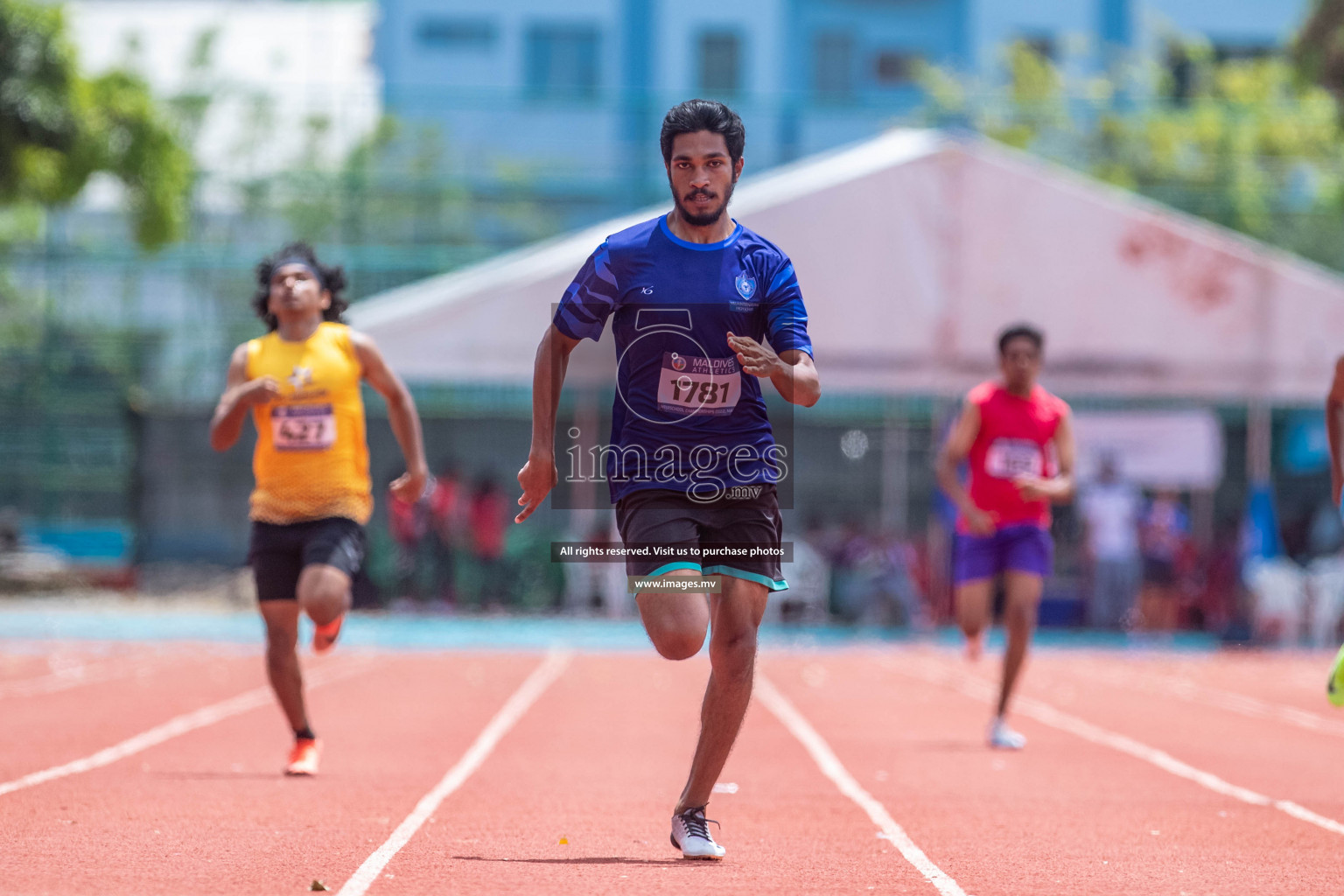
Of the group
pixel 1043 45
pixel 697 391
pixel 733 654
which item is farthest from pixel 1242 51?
pixel 733 654

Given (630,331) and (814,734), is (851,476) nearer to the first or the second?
(814,734)

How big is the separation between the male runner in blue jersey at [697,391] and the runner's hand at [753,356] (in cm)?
25

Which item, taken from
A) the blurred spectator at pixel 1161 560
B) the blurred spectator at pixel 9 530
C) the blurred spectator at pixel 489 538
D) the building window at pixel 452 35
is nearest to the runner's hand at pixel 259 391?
the blurred spectator at pixel 489 538

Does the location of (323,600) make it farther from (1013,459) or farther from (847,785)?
(1013,459)

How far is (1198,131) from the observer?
3291cm

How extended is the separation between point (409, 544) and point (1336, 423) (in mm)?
14335

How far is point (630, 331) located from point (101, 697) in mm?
6832

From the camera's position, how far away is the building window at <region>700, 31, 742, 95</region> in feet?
125

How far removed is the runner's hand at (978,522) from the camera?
9008mm

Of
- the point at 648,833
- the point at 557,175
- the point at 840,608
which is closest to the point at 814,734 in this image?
the point at 648,833

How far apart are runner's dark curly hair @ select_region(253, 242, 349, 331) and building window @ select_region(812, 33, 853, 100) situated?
32.6m

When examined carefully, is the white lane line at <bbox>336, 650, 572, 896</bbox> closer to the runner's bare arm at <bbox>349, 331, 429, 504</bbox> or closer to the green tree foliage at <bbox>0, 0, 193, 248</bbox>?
the runner's bare arm at <bbox>349, 331, 429, 504</bbox>

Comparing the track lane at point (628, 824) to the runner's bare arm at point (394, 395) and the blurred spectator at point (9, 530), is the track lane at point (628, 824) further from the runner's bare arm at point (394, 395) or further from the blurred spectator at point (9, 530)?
the blurred spectator at point (9, 530)

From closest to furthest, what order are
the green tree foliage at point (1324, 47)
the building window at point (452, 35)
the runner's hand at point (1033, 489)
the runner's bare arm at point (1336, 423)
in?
the runner's bare arm at point (1336, 423) → the runner's hand at point (1033, 489) → the green tree foliage at point (1324, 47) → the building window at point (452, 35)
